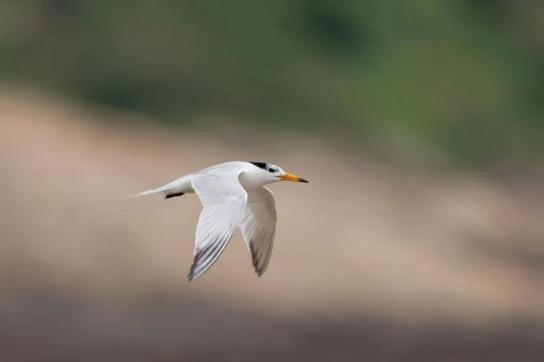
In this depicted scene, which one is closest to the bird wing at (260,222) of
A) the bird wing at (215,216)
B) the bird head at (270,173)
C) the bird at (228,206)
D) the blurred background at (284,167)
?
the bird at (228,206)

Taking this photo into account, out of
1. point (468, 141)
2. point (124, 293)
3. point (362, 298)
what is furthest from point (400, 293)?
point (468, 141)

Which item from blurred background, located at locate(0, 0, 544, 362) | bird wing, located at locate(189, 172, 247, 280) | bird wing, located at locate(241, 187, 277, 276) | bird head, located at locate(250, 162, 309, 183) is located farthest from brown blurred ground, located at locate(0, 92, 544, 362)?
bird wing, located at locate(189, 172, 247, 280)

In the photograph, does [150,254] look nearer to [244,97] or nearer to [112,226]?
[112,226]

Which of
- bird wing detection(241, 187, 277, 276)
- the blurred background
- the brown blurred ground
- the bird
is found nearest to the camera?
the bird

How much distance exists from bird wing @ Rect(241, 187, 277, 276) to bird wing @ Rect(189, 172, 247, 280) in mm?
1182

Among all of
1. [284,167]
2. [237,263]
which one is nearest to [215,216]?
[237,263]

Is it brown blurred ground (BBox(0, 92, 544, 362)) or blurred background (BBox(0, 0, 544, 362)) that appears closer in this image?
brown blurred ground (BBox(0, 92, 544, 362))

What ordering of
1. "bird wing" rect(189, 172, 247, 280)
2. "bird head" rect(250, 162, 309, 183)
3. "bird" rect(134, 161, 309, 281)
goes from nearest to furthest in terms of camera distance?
"bird wing" rect(189, 172, 247, 280) < "bird" rect(134, 161, 309, 281) < "bird head" rect(250, 162, 309, 183)

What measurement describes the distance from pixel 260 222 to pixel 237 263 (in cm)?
1533

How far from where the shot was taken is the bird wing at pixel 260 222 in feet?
36.6

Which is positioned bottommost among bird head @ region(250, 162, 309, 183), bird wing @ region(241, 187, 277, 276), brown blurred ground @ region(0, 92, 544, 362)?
bird wing @ region(241, 187, 277, 276)

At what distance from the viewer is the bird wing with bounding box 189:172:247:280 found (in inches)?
351

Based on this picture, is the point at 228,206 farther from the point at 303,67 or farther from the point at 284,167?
the point at 303,67

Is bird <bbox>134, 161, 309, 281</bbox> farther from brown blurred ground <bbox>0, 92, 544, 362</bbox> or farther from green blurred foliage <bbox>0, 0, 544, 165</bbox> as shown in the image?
green blurred foliage <bbox>0, 0, 544, 165</bbox>
